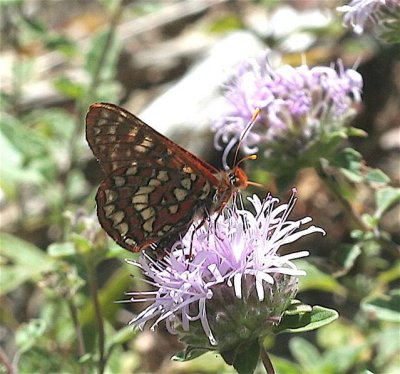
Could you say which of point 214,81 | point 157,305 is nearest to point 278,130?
point 157,305

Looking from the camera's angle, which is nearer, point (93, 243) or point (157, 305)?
point (157, 305)

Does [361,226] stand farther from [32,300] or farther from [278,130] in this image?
[32,300]

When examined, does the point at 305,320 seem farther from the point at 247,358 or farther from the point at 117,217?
the point at 117,217

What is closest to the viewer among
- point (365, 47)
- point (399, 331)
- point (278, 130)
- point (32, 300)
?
point (278, 130)

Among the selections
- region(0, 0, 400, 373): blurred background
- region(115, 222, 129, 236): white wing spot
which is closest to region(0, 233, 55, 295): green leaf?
region(0, 0, 400, 373): blurred background

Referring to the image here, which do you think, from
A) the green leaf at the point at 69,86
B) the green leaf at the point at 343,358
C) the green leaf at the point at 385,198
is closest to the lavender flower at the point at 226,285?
the green leaf at the point at 385,198

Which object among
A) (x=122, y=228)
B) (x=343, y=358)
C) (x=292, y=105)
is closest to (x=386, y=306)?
(x=343, y=358)
